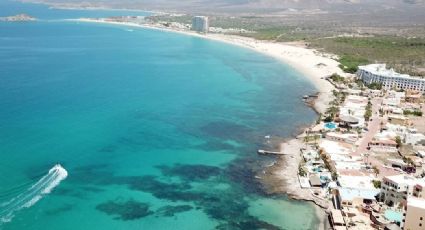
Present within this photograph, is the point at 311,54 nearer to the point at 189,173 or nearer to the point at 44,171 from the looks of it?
the point at 189,173

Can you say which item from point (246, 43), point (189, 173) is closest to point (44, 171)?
point (189, 173)

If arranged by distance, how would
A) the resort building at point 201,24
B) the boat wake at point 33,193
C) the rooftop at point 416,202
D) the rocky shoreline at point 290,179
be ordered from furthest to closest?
the resort building at point 201,24 < the rocky shoreline at point 290,179 < the boat wake at point 33,193 < the rooftop at point 416,202

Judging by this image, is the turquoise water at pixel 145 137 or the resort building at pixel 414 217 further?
the turquoise water at pixel 145 137

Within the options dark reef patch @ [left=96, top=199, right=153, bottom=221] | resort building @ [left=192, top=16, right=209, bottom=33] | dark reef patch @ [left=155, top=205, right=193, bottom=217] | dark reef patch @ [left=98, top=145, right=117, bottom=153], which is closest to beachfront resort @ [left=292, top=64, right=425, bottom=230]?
dark reef patch @ [left=155, top=205, right=193, bottom=217]

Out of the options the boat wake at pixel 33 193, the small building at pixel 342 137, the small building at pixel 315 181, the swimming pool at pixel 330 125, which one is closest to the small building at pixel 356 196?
the small building at pixel 315 181

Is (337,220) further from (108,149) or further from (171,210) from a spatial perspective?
(108,149)

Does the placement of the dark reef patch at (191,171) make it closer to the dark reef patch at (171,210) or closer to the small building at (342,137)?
the dark reef patch at (171,210)

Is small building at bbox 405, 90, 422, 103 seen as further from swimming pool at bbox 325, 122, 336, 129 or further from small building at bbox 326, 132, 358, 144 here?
small building at bbox 326, 132, 358, 144
